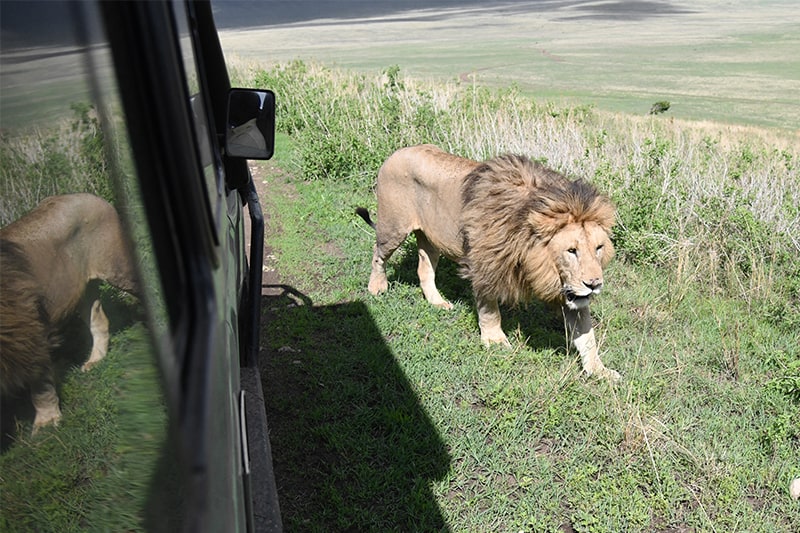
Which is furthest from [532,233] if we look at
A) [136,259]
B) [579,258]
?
[136,259]

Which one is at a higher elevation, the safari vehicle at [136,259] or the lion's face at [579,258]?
the safari vehicle at [136,259]

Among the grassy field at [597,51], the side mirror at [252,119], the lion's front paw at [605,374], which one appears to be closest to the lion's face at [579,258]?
the lion's front paw at [605,374]

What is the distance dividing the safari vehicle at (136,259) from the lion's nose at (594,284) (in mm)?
3137

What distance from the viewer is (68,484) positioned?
83cm

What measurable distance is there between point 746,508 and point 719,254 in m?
3.23

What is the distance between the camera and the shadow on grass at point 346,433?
3543mm

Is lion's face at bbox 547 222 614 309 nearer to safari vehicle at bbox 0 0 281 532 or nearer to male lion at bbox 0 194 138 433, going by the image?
safari vehicle at bbox 0 0 281 532

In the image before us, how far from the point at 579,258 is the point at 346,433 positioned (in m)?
1.70

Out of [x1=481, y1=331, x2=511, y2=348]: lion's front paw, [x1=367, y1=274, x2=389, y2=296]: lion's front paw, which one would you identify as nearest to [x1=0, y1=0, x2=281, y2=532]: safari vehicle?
[x1=481, y1=331, x2=511, y2=348]: lion's front paw

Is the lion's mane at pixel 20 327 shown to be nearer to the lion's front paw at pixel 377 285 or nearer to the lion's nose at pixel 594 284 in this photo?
the lion's nose at pixel 594 284

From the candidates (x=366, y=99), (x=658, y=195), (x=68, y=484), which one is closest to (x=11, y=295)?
(x=68, y=484)

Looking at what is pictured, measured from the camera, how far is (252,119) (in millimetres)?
2926

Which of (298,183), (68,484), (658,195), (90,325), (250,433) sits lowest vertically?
(298,183)

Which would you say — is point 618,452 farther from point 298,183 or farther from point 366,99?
point 366,99
